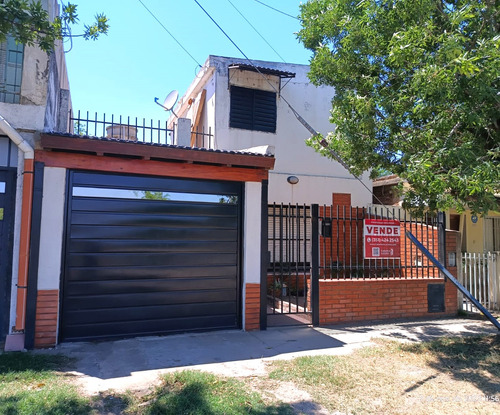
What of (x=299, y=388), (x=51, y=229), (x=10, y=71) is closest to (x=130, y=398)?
(x=299, y=388)

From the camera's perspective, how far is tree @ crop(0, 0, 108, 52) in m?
3.96

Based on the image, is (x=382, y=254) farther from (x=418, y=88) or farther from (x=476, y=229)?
(x=476, y=229)

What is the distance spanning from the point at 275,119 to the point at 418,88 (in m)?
7.19

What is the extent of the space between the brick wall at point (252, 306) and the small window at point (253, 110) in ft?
19.9

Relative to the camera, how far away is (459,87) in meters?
4.84

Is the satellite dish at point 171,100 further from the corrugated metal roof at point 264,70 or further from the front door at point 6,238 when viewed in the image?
the front door at point 6,238

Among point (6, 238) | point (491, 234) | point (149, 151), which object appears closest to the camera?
point (6, 238)

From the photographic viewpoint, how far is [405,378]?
4.73 metres

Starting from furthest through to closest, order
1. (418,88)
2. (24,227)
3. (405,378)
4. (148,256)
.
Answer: (148,256) < (24,227) < (418,88) < (405,378)

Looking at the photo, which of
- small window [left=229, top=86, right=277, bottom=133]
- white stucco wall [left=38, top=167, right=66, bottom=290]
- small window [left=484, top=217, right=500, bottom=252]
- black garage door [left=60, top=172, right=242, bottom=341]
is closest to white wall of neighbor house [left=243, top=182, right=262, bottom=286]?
black garage door [left=60, top=172, right=242, bottom=341]

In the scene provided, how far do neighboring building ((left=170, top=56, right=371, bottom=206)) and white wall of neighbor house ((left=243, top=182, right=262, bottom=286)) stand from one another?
15.0ft

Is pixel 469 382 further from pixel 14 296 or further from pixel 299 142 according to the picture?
pixel 299 142

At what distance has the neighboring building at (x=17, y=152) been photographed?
5480mm

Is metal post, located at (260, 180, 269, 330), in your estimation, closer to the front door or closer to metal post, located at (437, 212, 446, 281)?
the front door
